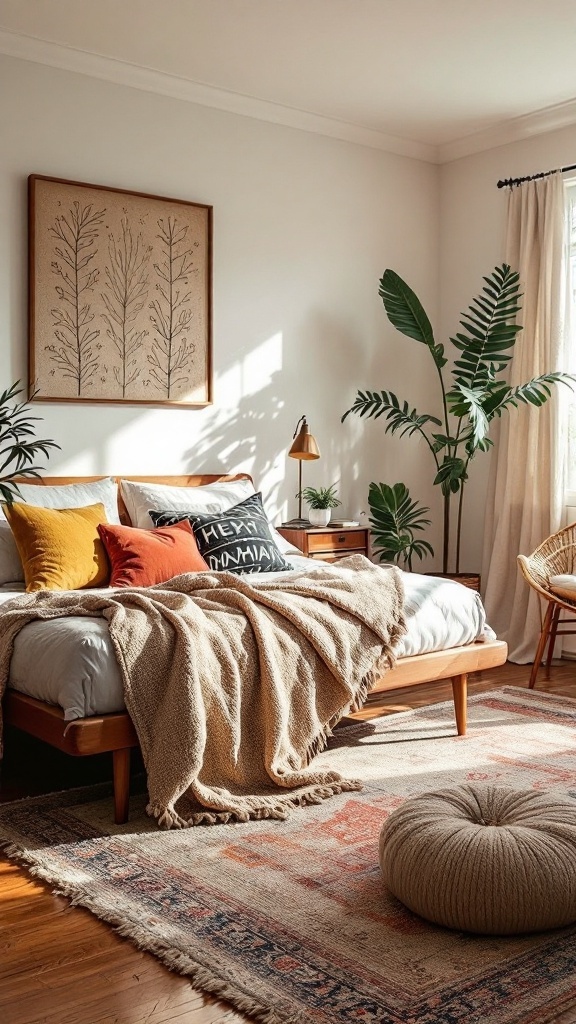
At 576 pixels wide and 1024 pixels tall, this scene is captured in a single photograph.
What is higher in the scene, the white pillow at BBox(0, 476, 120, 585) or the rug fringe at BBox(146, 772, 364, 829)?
the white pillow at BBox(0, 476, 120, 585)

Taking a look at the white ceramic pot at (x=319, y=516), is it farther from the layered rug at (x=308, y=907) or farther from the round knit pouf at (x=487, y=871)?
the round knit pouf at (x=487, y=871)

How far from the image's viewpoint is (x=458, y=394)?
539cm

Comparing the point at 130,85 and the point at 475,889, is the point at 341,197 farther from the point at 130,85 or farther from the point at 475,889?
the point at 475,889

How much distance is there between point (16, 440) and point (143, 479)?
702 mm

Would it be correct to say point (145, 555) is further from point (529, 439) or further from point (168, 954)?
point (529, 439)

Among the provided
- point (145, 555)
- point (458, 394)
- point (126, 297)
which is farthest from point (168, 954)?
point (458, 394)

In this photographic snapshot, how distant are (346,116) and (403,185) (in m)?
0.70

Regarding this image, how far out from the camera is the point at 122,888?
99.9 inches

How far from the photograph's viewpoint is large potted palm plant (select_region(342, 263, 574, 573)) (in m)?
5.43

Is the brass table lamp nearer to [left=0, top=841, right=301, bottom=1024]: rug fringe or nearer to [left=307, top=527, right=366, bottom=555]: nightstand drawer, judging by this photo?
[left=307, top=527, right=366, bottom=555]: nightstand drawer

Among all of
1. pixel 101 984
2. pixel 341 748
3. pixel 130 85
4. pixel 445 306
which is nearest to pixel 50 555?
pixel 341 748

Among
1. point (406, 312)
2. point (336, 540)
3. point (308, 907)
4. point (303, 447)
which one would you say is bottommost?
point (308, 907)

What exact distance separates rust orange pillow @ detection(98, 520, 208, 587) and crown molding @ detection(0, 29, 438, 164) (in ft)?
7.07

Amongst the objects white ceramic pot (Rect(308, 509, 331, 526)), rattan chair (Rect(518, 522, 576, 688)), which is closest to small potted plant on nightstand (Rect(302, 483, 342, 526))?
white ceramic pot (Rect(308, 509, 331, 526))
